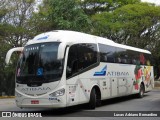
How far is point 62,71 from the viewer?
45.0ft

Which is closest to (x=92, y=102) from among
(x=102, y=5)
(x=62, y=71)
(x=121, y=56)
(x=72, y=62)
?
(x=72, y=62)

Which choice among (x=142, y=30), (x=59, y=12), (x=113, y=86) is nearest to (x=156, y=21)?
(x=142, y=30)

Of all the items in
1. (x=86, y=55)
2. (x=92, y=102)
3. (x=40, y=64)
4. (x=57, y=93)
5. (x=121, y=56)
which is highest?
(x=121, y=56)

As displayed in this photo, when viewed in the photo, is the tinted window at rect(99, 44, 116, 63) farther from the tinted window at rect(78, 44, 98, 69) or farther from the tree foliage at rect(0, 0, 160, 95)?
the tree foliage at rect(0, 0, 160, 95)

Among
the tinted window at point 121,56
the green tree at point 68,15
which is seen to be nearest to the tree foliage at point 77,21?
the green tree at point 68,15

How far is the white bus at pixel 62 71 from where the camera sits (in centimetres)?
1363

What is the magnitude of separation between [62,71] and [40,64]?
91cm

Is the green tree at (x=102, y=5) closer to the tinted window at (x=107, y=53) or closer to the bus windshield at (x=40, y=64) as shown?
the tinted window at (x=107, y=53)

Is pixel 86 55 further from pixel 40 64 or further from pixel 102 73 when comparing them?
pixel 40 64

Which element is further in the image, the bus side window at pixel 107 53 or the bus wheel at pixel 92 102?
the bus side window at pixel 107 53

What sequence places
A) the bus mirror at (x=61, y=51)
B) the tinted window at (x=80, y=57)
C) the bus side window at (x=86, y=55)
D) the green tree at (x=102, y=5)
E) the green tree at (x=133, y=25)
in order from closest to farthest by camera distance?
the bus mirror at (x=61, y=51) → the tinted window at (x=80, y=57) → the bus side window at (x=86, y=55) → the green tree at (x=133, y=25) → the green tree at (x=102, y=5)

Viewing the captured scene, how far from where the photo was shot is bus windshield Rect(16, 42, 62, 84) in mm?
13703

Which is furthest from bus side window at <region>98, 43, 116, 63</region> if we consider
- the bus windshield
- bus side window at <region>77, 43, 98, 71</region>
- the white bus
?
the bus windshield

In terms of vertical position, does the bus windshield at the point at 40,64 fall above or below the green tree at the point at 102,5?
below
